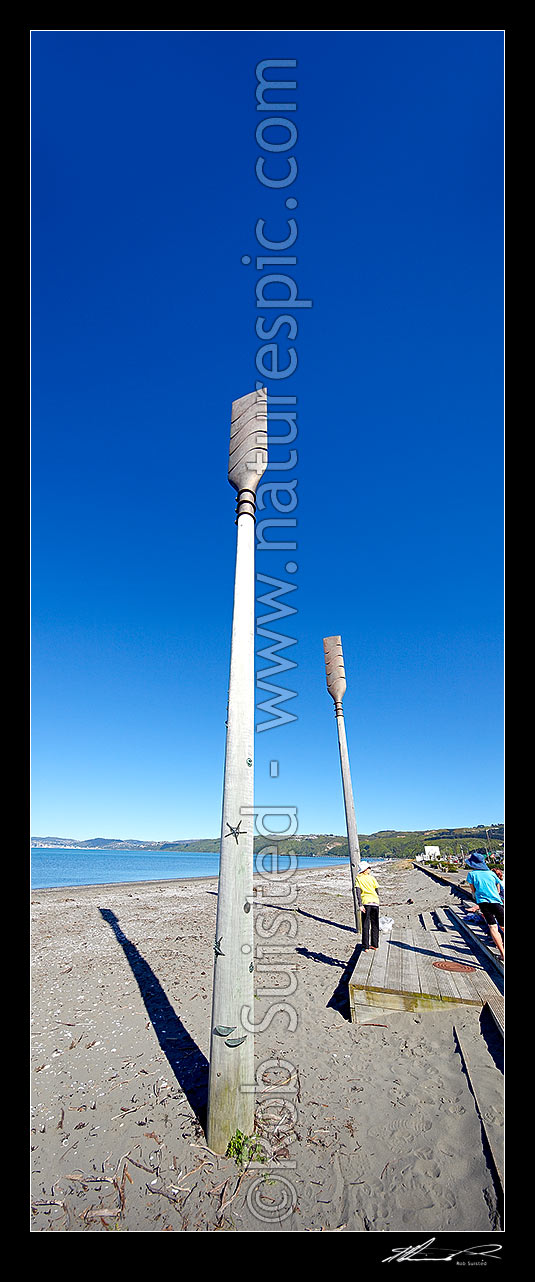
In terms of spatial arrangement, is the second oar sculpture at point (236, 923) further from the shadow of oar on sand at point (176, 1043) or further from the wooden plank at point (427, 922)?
the wooden plank at point (427, 922)

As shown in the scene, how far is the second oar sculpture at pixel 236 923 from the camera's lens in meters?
3.50

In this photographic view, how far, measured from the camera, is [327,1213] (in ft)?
9.80

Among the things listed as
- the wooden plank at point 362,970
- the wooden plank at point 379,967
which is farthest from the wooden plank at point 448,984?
the wooden plank at point 362,970

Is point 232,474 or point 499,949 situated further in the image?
point 499,949

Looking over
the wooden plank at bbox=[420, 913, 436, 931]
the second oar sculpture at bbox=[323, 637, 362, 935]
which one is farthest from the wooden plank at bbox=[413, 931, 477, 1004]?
the wooden plank at bbox=[420, 913, 436, 931]

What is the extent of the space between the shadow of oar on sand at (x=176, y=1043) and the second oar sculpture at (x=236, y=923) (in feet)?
1.97

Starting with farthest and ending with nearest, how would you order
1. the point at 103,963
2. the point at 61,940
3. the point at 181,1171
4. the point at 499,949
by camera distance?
the point at 61,940 → the point at 103,963 → the point at 499,949 → the point at 181,1171

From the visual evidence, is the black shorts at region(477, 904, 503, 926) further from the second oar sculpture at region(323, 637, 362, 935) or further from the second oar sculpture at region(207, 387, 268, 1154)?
the second oar sculpture at region(207, 387, 268, 1154)

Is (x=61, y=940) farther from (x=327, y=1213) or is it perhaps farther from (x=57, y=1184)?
(x=327, y=1213)

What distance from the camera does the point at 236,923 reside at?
11.7ft

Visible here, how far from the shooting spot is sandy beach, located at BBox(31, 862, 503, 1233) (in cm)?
301
